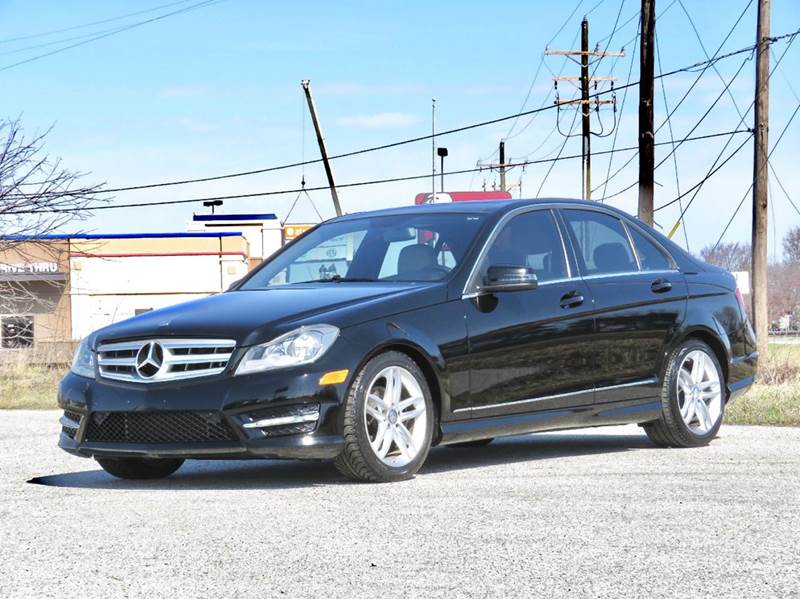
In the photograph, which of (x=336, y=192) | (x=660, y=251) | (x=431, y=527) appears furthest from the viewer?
(x=336, y=192)

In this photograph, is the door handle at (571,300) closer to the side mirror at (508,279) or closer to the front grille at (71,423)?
the side mirror at (508,279)

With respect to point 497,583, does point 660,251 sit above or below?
above

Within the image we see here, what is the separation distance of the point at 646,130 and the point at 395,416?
61.5ft

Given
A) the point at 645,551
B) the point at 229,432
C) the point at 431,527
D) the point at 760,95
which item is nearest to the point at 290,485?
the point at 229,432

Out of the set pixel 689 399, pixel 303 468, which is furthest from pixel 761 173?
pixel 303 468

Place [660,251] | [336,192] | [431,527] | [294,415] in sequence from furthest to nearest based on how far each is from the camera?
1. [336,192]
2. [660,251]
3. [294,415]
4. [431,527]

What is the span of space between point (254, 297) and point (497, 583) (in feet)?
12.0

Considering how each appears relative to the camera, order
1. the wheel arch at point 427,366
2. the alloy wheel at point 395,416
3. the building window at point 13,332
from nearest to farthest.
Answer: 1. the alloy wheel at point 395,416
2. the wheel arch at point 427,366
3. the building window at point 13,332

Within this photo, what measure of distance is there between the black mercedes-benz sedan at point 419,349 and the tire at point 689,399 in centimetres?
1

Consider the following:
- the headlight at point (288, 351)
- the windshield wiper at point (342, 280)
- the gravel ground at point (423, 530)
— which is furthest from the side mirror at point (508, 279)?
the headlight at point (288, 351)

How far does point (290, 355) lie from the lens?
734cm

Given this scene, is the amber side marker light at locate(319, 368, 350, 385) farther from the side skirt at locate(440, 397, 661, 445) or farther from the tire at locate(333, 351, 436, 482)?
the side skirt at locate(440, 397, 661, 445)

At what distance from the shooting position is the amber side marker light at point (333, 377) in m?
7.27

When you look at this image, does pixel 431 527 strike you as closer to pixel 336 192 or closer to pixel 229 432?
pixel 229 432
